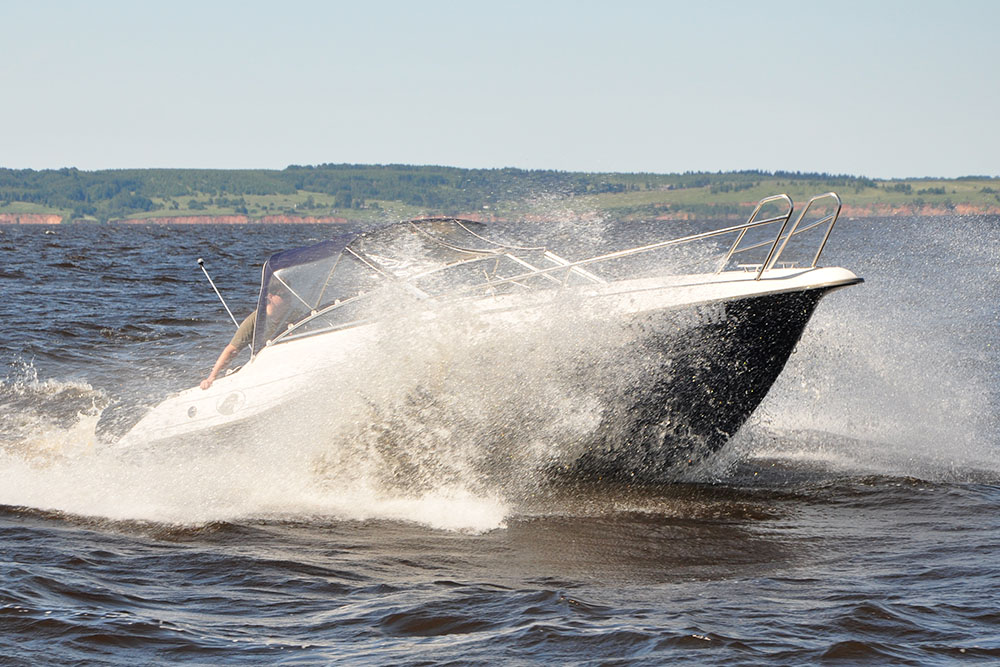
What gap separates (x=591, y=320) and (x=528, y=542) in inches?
76.4

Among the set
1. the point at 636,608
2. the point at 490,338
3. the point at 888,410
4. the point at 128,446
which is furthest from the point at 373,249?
the point at 888,410

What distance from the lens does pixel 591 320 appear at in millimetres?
8000

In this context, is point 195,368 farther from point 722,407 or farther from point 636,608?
point 636,608

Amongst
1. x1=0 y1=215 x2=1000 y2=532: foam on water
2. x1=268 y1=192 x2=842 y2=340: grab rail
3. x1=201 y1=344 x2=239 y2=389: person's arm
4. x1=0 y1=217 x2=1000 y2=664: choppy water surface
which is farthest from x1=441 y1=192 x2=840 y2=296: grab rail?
x1=201 y1=344 x2=239 y2=389: person's arm

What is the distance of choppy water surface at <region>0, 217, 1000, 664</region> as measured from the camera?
5.12 m

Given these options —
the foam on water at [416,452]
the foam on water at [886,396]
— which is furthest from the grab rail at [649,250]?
the foam on water at [886,396]

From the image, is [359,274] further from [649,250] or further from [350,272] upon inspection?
[649,250]

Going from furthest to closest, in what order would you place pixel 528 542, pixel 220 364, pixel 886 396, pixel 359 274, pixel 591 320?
1. pixel 886 396
2. pixel 220 364
3. pixel 359 274
4. pixel 591 320
5. pixel 528 542

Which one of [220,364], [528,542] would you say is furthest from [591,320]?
[220,364]

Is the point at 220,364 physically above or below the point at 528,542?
above

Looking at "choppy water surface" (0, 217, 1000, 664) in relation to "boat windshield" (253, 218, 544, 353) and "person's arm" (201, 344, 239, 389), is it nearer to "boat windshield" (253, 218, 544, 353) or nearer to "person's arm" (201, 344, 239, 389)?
"person's arm" (201, 344, 239, 389)

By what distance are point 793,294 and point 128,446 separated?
20.1 feet

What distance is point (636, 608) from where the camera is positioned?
5.58 meters

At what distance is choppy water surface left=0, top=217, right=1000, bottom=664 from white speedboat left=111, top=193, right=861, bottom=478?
0.36 m
